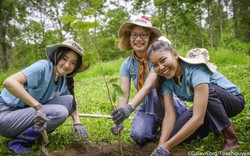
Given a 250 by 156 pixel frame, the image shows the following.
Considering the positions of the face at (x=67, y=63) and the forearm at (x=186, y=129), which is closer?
the forearm at (x=186, y=129)

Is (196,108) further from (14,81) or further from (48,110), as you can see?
(14,81)

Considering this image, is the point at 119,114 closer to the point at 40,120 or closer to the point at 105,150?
the point at 105,150

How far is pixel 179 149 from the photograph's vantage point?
249 cm

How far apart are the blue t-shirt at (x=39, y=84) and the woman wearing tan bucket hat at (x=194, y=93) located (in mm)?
1108

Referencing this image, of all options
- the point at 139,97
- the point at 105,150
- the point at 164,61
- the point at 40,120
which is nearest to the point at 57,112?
the point at 40,120

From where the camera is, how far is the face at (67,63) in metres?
2.59

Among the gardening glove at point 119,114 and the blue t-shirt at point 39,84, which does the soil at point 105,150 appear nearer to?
the gardening glove at point 119,114

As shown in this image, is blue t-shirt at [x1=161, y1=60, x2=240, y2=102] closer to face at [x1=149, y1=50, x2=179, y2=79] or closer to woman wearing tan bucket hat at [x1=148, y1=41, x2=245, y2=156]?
woman wearing tan bucket hat at [x1=148, y1=41, x2=245, y2=156]

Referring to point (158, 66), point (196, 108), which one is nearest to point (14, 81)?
point (158, 66)

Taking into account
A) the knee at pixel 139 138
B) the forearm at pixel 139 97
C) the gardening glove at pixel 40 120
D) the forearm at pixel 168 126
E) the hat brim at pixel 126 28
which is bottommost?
the knee at pixel 139 138

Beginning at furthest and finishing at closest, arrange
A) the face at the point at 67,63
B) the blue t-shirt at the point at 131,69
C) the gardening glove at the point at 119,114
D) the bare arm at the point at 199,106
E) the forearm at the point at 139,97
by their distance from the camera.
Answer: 1. the blue t-shirt at the point at 131,69
2. the face at the point at 67,63
3. the forearm at the point at 139,97
4. the gardening glove at the point at 119,114
5. the bare arm at the point at 199,106

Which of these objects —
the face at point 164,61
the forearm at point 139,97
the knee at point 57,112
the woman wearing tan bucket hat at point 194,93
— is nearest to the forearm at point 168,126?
the woman wearing tan bucket hat at point 194,93

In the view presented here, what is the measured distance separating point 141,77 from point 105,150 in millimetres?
832

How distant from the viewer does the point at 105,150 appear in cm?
260
